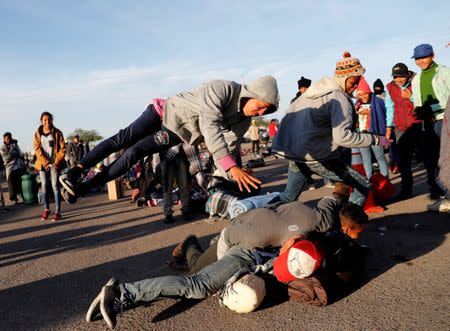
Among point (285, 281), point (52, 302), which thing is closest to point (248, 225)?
point (285, 281)

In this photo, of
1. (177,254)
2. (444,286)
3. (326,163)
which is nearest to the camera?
(444,286)

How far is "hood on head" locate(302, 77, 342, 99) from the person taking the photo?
4.25m

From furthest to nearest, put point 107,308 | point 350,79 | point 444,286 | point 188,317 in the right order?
point 350,79, point 444,286, point 188,317, point 107,308

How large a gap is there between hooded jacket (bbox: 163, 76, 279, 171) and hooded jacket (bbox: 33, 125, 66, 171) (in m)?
3.87

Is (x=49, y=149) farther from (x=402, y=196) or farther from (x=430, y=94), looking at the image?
(x=430, y=94)

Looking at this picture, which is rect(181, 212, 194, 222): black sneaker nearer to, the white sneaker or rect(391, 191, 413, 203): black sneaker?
rect(391, 191, 413, 203): black sneaker

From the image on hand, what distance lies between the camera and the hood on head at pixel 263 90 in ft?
12.5

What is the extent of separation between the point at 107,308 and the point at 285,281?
1316 mm

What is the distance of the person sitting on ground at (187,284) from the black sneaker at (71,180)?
5.97 ft

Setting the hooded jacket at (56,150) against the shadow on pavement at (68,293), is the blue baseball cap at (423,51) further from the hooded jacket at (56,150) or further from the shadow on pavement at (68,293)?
the hooded jacket at (56,150)

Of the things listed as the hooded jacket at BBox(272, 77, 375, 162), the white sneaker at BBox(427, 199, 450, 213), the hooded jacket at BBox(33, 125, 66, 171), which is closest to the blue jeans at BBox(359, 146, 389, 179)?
the white sneaker at BBox(427, 199, 450, 213)

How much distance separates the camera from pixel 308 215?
342 cm

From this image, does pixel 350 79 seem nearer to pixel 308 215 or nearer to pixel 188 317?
pixel 308 215

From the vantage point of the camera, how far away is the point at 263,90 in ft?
12.6
